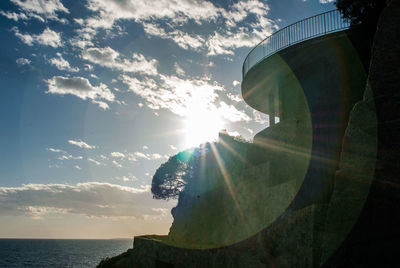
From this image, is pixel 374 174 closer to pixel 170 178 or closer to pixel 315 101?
pixel 315 101

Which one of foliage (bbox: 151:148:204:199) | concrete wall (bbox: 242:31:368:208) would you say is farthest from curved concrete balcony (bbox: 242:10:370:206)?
foliage (bbox: 151:148:204:199)

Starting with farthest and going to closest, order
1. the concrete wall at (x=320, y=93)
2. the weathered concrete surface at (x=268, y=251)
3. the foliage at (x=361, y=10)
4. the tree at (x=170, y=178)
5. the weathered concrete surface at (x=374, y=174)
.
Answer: the tree at (x=170, y=178) → the concrete wall at (x=320, y=93) → the foliage at (x=361, y=10) → the weathered concrete surface at (x=268, y=251) → the weathered concrete surface at (x=374, y=174)

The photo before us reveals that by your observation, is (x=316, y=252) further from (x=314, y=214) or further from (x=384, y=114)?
(x=384, y=114)

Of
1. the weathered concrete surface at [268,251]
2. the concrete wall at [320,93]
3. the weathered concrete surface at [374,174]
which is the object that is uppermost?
the concrete wall at [320,93]

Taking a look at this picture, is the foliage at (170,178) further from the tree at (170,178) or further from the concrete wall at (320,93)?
the concrete wall at (320,93)

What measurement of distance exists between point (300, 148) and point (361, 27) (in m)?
6.88

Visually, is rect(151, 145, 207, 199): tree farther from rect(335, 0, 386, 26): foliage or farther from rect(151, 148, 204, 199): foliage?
rect(335, 0, 386, 26): foliage

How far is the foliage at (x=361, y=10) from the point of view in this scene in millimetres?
15680

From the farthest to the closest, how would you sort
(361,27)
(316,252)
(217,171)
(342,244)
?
(217,171), (361,27), (316,252), (342,244)

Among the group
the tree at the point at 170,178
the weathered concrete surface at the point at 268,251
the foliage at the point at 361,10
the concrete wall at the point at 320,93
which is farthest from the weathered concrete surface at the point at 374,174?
the tree at the point at 170,178

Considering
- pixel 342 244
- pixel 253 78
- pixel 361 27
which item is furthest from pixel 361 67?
pixel 342 244

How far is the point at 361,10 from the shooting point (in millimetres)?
16516

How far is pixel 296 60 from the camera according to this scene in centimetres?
1922

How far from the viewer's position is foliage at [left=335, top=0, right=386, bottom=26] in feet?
51.4
